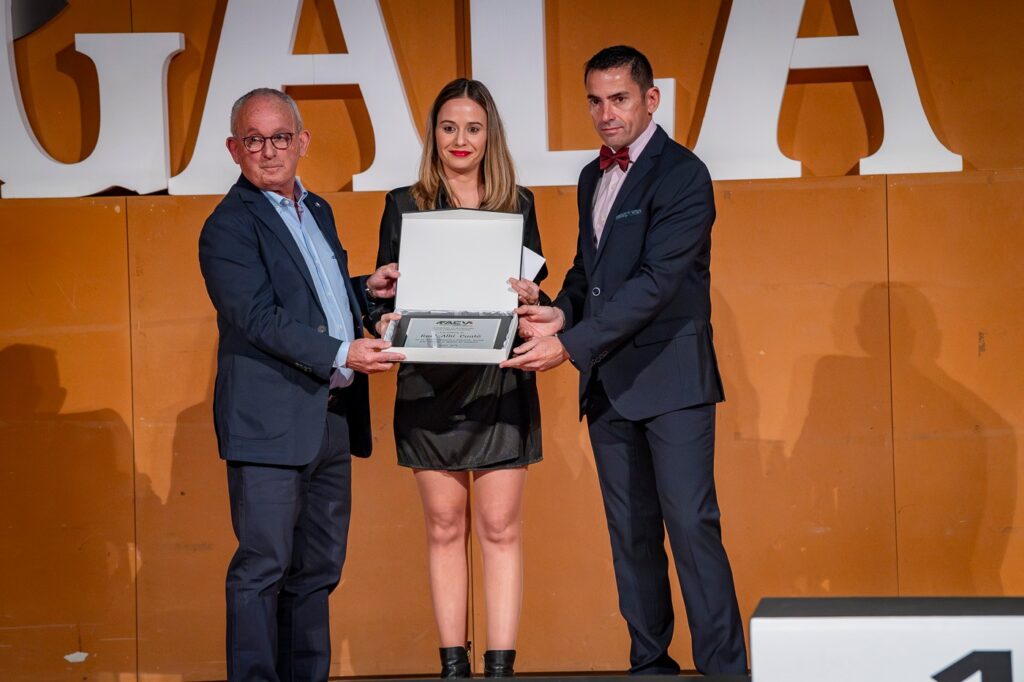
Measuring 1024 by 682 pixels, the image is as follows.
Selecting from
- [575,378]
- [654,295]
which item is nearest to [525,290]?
[654,295]

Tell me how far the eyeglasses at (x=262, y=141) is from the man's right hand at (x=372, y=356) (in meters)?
0.60

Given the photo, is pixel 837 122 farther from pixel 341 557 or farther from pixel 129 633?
pixel 129 633

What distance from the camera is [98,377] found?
426 cm

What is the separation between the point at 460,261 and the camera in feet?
9.95

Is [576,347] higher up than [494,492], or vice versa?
[576,347]

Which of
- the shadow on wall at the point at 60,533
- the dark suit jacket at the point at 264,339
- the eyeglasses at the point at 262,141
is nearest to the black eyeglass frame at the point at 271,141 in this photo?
the eyeglasses at the point at 262,141

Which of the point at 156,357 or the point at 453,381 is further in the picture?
the point at 156,357

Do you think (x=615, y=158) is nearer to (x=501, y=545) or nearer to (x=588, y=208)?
(x=588, y=208)

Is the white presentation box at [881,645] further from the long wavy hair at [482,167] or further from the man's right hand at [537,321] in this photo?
the long wavy hair at [482,167]

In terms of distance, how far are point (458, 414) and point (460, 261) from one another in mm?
499

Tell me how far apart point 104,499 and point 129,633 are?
526 mm

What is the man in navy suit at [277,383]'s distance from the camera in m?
2.93

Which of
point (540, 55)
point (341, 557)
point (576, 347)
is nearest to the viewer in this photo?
point (576, 347)

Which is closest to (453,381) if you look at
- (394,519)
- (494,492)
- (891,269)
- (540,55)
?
(494,492)
